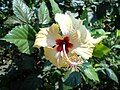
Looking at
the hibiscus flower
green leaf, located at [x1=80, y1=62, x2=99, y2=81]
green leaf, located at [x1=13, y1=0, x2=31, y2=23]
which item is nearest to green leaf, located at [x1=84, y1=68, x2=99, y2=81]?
green leaf, located at [x1=80, y1=62, x2=99, y2=81]

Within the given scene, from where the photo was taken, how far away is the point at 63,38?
1317mm

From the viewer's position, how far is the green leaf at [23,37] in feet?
4.29

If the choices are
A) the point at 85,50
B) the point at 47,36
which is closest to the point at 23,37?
the point at 47,36

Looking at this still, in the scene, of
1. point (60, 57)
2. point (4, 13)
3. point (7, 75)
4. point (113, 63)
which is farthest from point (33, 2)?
point (60, 57)

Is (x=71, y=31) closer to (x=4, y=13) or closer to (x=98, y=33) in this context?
(x=98, y=33)

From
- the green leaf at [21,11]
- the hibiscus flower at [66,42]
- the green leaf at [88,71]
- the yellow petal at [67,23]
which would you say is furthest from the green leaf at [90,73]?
the green leaf at [21,11]

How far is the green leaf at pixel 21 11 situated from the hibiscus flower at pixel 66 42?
0.75 ft

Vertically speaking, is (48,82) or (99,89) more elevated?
(48,82)

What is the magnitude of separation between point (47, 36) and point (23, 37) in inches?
5.0

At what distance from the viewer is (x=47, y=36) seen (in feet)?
4.19

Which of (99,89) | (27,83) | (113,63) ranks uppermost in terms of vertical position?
(27,83)

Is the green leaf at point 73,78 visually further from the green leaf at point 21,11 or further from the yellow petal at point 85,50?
the green leaf at point 21,11

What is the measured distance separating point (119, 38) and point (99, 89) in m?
0.52

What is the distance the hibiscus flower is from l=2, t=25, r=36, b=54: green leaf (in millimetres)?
77
